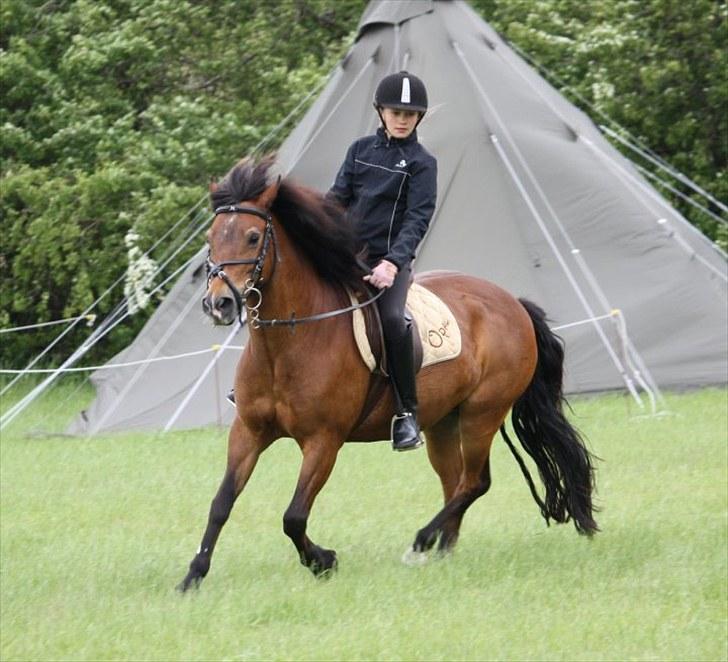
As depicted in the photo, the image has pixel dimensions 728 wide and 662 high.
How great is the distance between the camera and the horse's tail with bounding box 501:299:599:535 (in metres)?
9.23

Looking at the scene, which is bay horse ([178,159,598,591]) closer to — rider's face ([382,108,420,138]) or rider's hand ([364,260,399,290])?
rider's hand ([364,260,399,290])

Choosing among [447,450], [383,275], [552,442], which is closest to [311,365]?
[383,275]

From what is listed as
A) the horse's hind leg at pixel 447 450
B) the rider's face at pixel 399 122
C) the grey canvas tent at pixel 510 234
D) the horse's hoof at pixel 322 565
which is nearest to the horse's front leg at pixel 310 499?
the horse's hoof at pixel 322 565

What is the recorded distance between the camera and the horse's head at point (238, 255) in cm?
700

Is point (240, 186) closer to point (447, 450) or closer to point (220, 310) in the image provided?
point (220, 310)

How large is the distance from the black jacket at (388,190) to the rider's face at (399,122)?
5cm

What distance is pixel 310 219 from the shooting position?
7.78 meters

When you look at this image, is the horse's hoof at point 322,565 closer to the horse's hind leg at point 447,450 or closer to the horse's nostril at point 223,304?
the horse's hind leg at point 447,450

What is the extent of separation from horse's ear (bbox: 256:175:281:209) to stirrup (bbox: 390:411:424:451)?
1.49 m

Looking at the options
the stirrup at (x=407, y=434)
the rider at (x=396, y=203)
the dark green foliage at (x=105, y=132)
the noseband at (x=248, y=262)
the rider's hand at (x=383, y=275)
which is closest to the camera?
the noseband at (x=248, y=262)

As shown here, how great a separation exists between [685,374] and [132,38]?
9.29 m

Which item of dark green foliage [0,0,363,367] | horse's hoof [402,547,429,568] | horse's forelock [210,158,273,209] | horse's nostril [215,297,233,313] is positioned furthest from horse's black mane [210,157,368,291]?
dark green foliage [0,0,363,367]

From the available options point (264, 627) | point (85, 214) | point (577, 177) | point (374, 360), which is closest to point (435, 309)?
point (374, 360)

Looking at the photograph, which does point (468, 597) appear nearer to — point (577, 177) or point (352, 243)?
point (352, 243)
